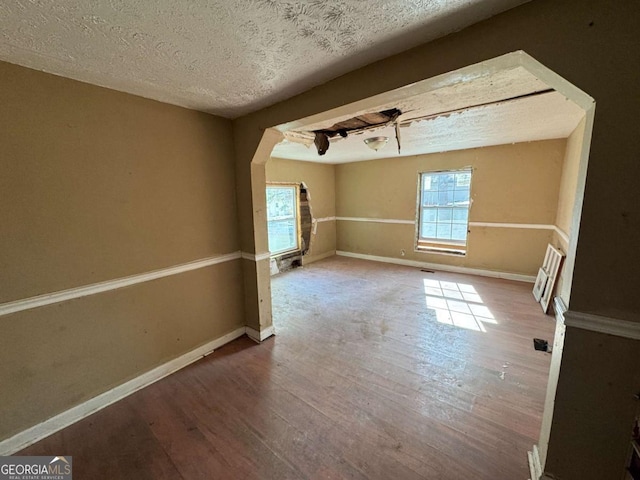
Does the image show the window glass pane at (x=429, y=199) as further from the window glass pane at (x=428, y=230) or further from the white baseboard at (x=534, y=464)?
the white baseboard at (x=534, y=464)

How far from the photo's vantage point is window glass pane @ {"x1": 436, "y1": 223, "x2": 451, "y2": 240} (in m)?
5.09

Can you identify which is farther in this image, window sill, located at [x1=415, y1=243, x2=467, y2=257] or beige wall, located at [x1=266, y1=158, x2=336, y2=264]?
beige wall, located at [x1=266, y1=158, x2=336, y2=264]

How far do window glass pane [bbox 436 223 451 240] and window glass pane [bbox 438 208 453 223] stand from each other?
0.10 m

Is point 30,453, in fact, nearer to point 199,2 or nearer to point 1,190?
point 1,190

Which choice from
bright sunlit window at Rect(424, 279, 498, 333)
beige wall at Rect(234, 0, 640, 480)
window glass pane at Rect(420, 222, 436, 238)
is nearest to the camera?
beige wall at Rect(234, 0, 640, 480)

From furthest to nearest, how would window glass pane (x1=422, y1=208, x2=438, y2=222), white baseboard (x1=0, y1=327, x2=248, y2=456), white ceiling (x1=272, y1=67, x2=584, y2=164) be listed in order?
window glass pane (x1=422, y1=208, x2=438, y2=222)
white ceiling (x1=272, y1=67, x2=584, y2=164)
white baseboard (x1=0, y1=327, x2=248, y2=456)

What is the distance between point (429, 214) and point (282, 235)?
10.0 feet

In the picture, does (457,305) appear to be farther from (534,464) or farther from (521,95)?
(521,95)

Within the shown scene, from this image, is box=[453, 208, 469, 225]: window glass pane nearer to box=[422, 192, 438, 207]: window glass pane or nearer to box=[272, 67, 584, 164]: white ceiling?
box=[422, 192, 438, 207]: window glass pane

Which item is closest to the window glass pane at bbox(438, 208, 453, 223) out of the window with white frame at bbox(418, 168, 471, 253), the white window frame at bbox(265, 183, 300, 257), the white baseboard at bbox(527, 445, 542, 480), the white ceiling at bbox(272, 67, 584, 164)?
the window with white frame at bbox(418, 168, 471, 253)

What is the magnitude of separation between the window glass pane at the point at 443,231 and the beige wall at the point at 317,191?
235cm

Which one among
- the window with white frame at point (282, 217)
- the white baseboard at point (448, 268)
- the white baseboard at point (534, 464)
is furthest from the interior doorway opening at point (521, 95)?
the window with white frame at point (282, 217)

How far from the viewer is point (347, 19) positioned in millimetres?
1072

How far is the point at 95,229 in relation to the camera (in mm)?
1692
